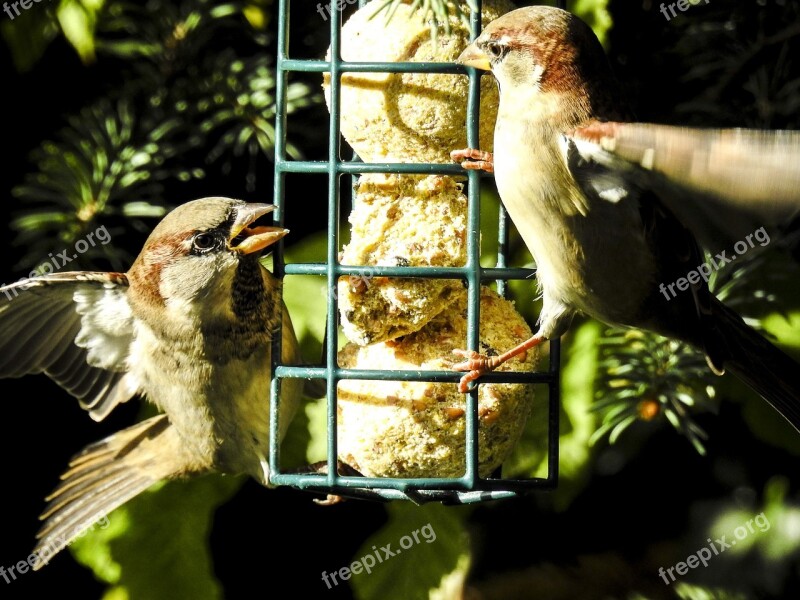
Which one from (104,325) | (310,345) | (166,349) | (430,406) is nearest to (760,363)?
(430,406)

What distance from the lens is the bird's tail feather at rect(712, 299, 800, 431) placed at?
3059 mm

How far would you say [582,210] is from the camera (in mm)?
2887

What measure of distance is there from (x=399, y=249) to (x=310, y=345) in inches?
31.9

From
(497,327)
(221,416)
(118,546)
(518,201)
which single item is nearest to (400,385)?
(497,327)

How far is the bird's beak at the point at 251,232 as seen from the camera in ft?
10.3

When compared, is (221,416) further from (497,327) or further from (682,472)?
(682,472)

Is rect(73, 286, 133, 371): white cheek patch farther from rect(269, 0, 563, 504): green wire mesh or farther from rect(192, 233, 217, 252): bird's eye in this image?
rect(269, 0, 563, 504): green wire mesh

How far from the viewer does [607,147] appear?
8.63 feet

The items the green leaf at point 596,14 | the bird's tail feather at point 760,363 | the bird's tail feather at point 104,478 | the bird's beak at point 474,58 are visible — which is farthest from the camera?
the bird's tail feather at point 104,478

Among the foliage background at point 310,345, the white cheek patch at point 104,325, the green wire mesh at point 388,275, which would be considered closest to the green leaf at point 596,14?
the foliage background at point 310,345

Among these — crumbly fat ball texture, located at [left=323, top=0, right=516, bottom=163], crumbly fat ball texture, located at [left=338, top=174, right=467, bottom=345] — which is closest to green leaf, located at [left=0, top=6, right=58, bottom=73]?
crumbly fat ball texture, located at [left=323, top=0, right=516, bottom=163]

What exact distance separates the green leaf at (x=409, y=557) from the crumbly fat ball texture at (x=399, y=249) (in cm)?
83

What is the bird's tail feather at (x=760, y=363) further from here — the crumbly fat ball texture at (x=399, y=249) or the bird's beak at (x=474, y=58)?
the bird's beak at (x=474, y=58)

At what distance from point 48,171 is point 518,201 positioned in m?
1.60
